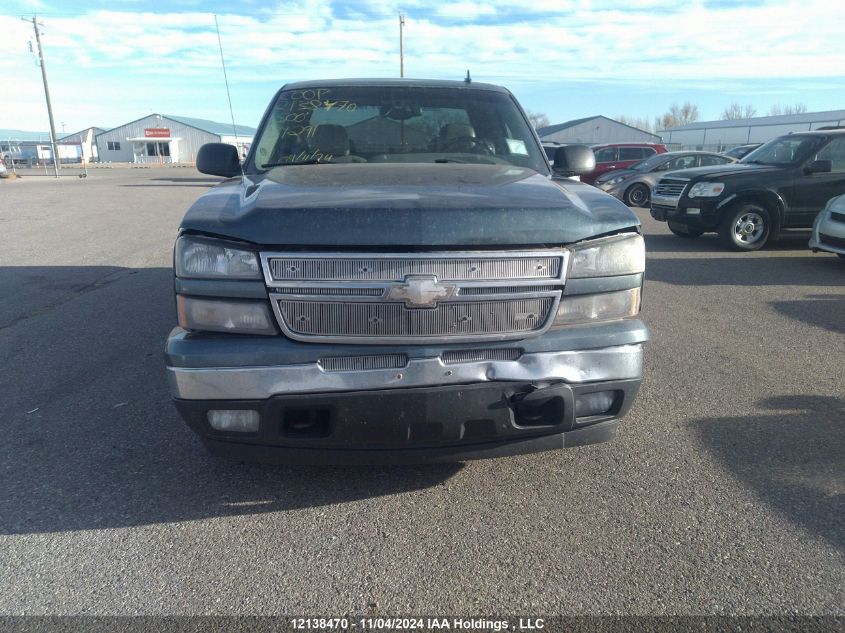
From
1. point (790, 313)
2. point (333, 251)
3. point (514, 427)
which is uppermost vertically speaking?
point (333, 251)

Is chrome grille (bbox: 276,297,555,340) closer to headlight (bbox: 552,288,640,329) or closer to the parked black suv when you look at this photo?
headlight (bbox: 552,288,640,329)

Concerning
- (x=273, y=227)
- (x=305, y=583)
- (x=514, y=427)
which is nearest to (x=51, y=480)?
(x=305, y=583)

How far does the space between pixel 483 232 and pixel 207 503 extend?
1.67m

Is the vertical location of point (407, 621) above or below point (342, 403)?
below

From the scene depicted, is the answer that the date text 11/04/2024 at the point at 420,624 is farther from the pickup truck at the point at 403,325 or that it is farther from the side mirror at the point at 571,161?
Result: the side mirror at the point at 571,161

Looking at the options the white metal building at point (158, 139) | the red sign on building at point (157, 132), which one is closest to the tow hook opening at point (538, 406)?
the white metal building at point (158, 139)

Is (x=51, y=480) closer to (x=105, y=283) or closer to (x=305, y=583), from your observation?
(x=305, y=583)

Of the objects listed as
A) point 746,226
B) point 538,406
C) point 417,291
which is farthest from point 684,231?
point 417,291

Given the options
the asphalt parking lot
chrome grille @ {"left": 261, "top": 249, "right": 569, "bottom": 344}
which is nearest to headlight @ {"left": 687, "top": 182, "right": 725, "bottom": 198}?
the asphalt parking lot

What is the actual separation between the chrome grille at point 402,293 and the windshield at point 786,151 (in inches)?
356

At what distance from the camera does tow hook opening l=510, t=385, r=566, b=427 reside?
2.53 meters

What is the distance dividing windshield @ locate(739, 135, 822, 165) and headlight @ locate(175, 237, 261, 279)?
966 centimetres

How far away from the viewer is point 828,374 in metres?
4.48

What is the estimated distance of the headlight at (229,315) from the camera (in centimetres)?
251
